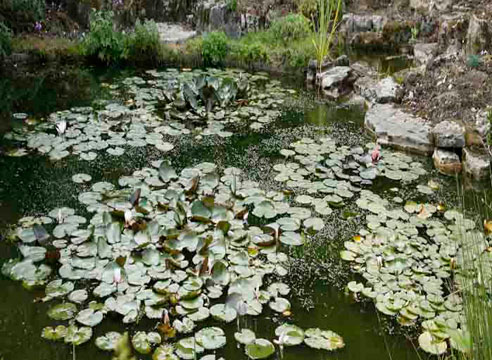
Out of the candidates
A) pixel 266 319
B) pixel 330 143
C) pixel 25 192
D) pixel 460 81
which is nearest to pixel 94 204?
pixel 25 192

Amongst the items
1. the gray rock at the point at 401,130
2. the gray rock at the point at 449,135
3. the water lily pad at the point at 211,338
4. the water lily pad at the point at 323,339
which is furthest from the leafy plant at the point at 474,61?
the water lily pad at the point at 211,338

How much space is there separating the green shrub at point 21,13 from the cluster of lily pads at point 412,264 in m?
5.42

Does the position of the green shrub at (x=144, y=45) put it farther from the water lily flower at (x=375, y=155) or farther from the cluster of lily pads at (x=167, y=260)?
the water lily flower at (x=375, y=155)

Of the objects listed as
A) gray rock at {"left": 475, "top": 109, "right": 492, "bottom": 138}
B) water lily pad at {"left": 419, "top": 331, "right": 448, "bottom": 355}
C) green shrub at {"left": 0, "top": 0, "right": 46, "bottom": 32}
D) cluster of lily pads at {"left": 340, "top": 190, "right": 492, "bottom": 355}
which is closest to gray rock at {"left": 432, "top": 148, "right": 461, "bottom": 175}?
gray rock at {"left": 475, "top": 109, "right": 492, "bottom": 138}

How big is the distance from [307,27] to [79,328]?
6.09 meters

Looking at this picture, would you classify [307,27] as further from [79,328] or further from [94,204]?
[79,328]

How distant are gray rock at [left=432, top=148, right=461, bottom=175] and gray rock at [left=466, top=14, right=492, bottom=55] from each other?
1.79 meters

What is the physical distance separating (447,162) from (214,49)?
386 centimetres

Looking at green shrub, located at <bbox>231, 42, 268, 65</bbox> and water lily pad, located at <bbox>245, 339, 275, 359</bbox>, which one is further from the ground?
green shrub, located at <bbox>231, 42, 268, 65</bbox>

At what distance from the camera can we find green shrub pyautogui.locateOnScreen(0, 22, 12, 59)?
6583mm

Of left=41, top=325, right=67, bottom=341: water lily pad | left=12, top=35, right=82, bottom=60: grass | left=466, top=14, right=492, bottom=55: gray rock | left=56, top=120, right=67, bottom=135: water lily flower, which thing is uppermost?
left=466, top=14, right=492, bottom=55: gray rock

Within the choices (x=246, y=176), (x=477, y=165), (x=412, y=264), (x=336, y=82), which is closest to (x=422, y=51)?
(x=336, y=82)

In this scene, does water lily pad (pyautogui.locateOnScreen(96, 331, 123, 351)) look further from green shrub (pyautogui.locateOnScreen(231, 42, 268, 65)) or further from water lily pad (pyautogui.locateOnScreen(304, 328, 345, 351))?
green shrub (pyautogui.locateOnScreen(231, 42, 268, 65))

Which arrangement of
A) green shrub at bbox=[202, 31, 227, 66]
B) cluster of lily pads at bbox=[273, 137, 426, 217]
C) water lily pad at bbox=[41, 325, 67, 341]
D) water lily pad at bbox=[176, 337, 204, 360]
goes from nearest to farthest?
water lily pad at bbox=[176, 337, 204, 360], water lily pad at bbox=[41, 325, 67, 341], cluster of lily pads at bbox=[273, 137, 426, 217], green shrub at bbox=[202, 31, 227, 66]
